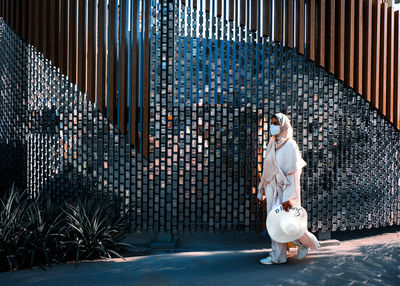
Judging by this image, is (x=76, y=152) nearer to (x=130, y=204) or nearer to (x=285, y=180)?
(x=130, y=204)

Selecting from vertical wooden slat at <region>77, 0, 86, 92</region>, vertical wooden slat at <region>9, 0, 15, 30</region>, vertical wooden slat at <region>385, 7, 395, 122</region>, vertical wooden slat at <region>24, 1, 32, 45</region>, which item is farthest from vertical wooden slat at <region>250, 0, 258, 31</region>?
vertical wooden slat at <region>9, 0, 15, 30</region>

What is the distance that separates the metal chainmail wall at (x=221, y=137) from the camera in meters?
Result: 5.45

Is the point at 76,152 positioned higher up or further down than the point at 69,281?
higher up

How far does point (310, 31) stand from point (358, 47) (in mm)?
852

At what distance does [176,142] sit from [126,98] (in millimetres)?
1102

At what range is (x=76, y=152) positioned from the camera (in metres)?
5.88

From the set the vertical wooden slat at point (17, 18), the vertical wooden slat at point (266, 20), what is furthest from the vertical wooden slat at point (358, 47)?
the vertical wooden slat at point (17, 18)

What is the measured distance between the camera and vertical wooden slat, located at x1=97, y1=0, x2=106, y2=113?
5.70 metres

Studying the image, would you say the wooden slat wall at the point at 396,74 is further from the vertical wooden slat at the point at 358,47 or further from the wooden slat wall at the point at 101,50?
the wooden slat wall at the point at 101,50

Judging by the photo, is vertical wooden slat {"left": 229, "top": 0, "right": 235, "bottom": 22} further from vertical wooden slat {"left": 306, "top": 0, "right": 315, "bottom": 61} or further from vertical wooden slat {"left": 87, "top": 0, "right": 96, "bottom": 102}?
vertical wooden slat {"left": 87, "top": 0, "right": 96, "bottom": 102}

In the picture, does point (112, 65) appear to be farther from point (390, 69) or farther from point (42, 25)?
point (390, 69)

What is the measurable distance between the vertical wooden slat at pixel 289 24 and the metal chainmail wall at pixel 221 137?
142 millimetres

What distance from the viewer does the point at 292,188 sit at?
4.00 m

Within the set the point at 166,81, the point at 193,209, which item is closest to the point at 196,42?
the point at 166,81
